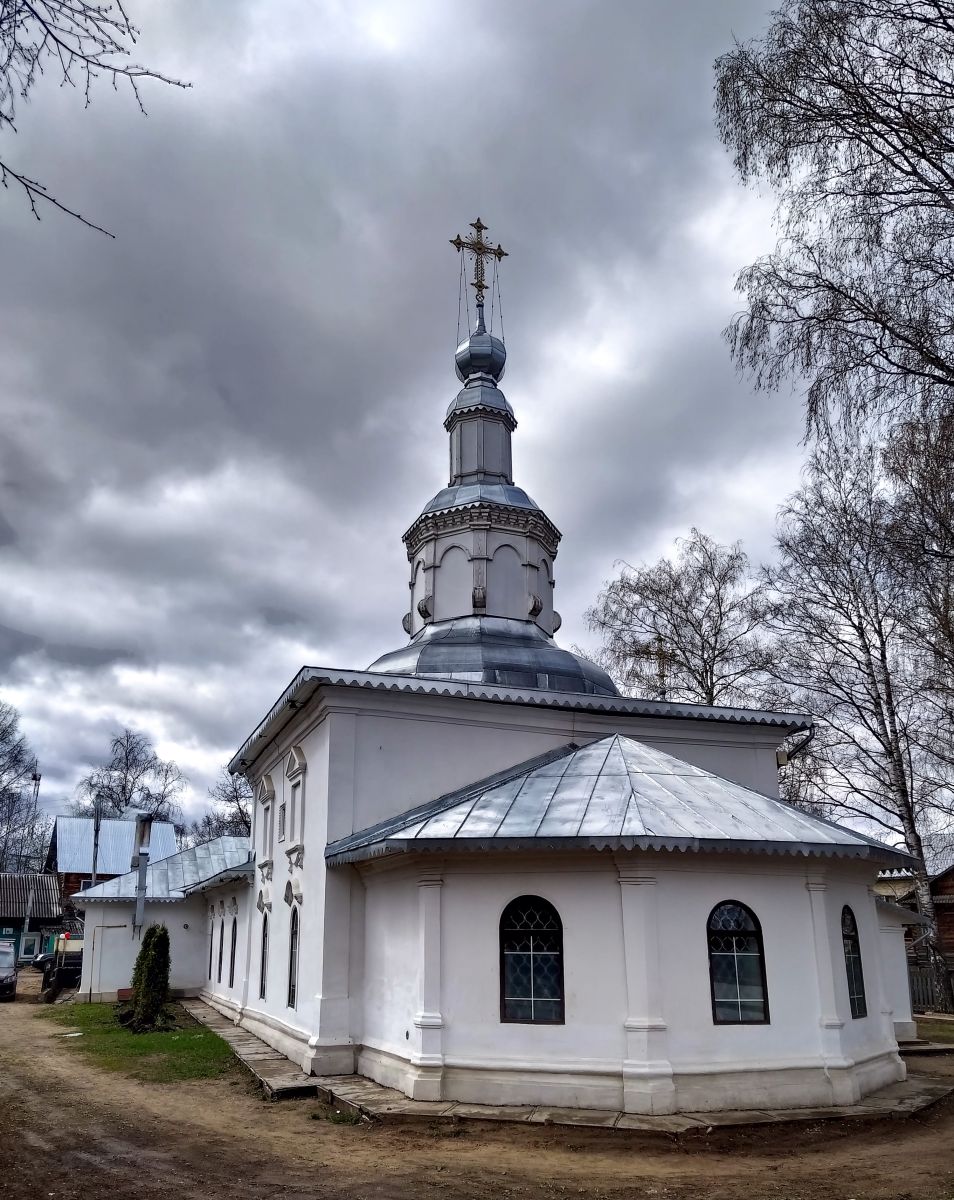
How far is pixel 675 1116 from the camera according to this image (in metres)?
9.78

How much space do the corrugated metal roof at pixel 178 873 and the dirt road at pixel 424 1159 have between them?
1527 centimetres

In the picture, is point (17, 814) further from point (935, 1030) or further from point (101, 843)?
point (935, 1030)

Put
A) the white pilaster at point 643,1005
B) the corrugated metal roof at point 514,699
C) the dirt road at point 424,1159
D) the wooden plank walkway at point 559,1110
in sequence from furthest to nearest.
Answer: the corrugated metal roof at point 514,699, the white pilaster at point 643,1005, the wooden plank walkway at point 559,1110, the dirt road at point 424,1159

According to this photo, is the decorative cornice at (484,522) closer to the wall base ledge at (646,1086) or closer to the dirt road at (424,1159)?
the wall base ledge at (646,1086)

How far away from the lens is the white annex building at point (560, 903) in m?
10.4

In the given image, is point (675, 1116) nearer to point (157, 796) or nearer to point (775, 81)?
point (775, 81)

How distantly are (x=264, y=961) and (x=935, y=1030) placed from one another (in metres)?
12.9

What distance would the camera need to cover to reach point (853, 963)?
11.7m

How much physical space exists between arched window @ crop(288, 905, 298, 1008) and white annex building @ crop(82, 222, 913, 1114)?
7cm

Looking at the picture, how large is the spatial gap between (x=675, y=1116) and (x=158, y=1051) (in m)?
9.84

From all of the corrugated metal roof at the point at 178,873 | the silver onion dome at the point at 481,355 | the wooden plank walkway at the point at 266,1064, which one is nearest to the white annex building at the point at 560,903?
the wooden plank walkway at the point at 266,1064

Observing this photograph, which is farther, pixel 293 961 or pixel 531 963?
pixel 293 961

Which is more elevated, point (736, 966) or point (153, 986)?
point (736, 966)

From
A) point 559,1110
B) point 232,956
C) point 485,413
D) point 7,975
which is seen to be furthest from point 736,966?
point 7,975
